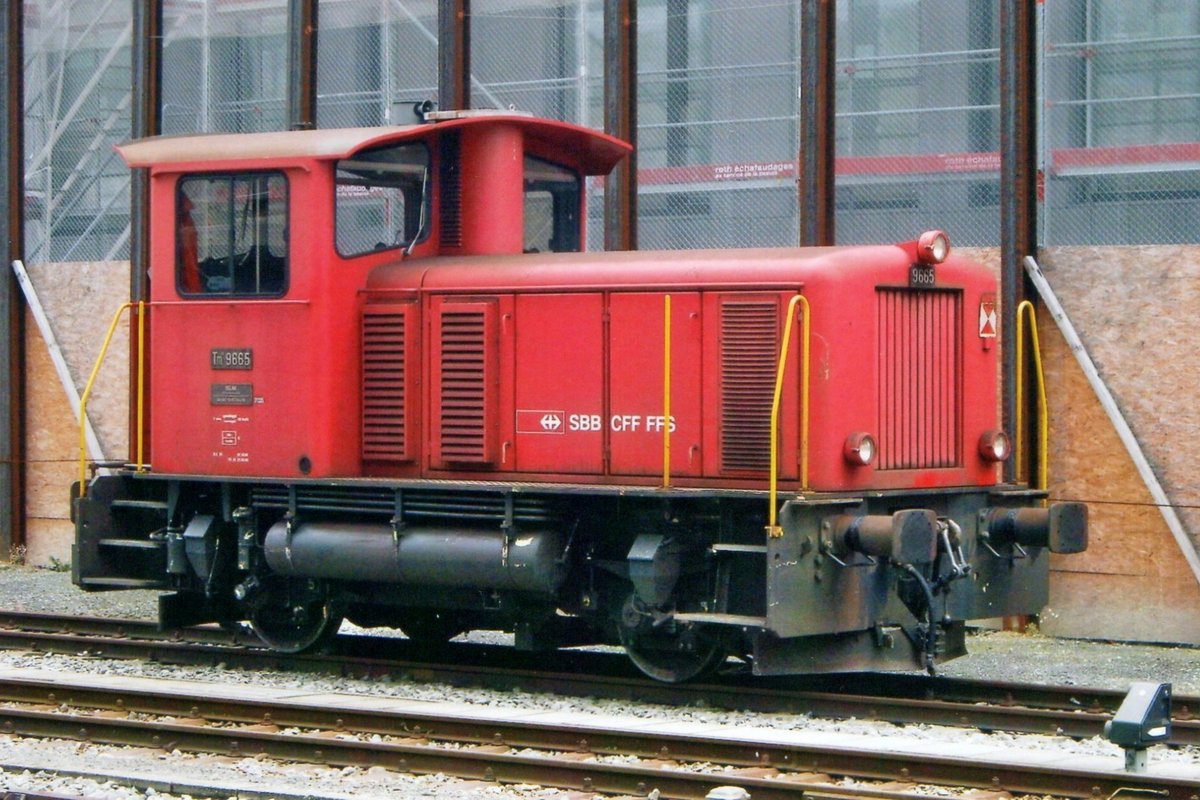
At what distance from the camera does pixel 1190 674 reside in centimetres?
1053

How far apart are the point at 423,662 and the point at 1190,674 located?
4676 mm

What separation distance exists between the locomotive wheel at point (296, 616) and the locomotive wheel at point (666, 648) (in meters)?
2.08

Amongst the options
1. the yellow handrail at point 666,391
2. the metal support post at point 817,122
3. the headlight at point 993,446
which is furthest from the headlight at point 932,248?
the metal support post at point 817,122

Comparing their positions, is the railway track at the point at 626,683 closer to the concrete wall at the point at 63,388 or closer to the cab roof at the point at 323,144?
the cab roof at the point at 323,144

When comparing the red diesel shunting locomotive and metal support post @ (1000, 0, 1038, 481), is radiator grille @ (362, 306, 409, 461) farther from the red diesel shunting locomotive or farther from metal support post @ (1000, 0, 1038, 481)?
metal support post @ (1000, 0, 1038, 481)

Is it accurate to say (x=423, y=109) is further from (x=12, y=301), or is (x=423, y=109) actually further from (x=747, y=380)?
(x=12, y=301)

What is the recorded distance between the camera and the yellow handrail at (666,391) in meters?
9.31

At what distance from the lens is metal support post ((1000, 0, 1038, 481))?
12445 millimetres

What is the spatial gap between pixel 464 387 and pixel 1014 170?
471 cm

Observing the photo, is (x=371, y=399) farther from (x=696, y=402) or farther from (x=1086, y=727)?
(x=1086, y=727)

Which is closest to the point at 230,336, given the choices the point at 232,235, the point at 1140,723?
the point at 232,235

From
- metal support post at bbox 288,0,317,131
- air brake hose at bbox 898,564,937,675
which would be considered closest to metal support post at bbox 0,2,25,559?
metal support post at bbox 288,0,317,131

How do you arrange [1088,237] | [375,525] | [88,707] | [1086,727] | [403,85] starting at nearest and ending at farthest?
[1086,727] < [88,707] < [375,525] < [1088,237] < [403,85]

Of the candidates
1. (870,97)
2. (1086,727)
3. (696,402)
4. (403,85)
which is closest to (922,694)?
(1086,727)
